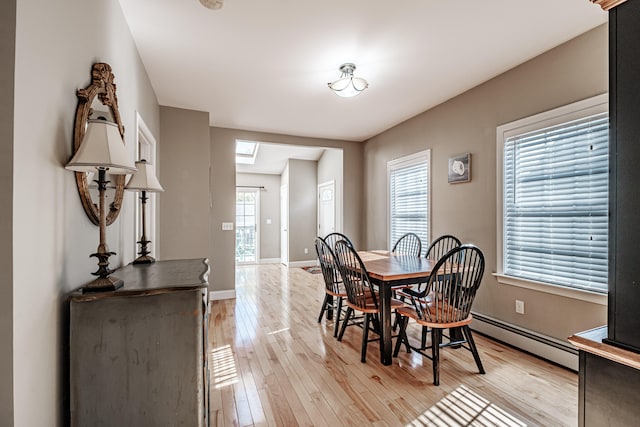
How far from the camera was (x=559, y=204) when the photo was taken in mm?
2471

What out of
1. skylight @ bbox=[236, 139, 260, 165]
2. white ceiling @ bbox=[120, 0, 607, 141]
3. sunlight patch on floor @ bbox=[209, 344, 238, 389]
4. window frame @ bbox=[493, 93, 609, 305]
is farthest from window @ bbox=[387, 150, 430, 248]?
skylight @ bbox=[236, 139, 260, 165]

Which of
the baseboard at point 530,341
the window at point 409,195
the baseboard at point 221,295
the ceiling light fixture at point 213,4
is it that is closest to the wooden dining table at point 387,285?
the baseboard at point 530,341

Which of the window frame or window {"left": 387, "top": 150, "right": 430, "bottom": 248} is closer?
the window frame

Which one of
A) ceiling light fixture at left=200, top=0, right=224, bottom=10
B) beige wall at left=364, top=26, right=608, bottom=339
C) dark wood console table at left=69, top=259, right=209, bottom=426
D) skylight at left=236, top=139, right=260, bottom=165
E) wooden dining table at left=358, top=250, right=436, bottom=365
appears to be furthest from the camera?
skylight at left=236, top=139, right=260, bottom=165

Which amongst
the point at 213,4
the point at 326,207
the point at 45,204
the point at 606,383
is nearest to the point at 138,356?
the point at 45,204

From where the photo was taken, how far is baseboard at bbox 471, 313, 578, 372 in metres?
2.36

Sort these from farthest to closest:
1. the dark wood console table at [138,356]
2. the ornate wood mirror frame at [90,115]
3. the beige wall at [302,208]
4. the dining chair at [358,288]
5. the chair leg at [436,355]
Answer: the beige wall at [302,208] < the dining chair at [358,288] < the chair leg at [436,355] < the ornate wood mirror frame at [90,115] < the dark wood console table at [138,356]

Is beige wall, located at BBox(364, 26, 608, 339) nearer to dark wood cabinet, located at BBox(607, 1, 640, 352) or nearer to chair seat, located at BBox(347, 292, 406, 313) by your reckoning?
chair seat, located at BBox(347, 292, 406, 313)

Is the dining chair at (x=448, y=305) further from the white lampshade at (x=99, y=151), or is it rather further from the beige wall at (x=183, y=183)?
the beige wall at (x=183, y=183)

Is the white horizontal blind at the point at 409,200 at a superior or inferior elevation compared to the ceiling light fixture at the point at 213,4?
inferior

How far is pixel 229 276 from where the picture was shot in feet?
14.9

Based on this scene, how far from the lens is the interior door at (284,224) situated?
292 inches

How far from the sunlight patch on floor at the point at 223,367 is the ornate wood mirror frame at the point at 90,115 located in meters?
1.37

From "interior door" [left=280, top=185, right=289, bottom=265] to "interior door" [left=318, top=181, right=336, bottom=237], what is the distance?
0.80 metres
